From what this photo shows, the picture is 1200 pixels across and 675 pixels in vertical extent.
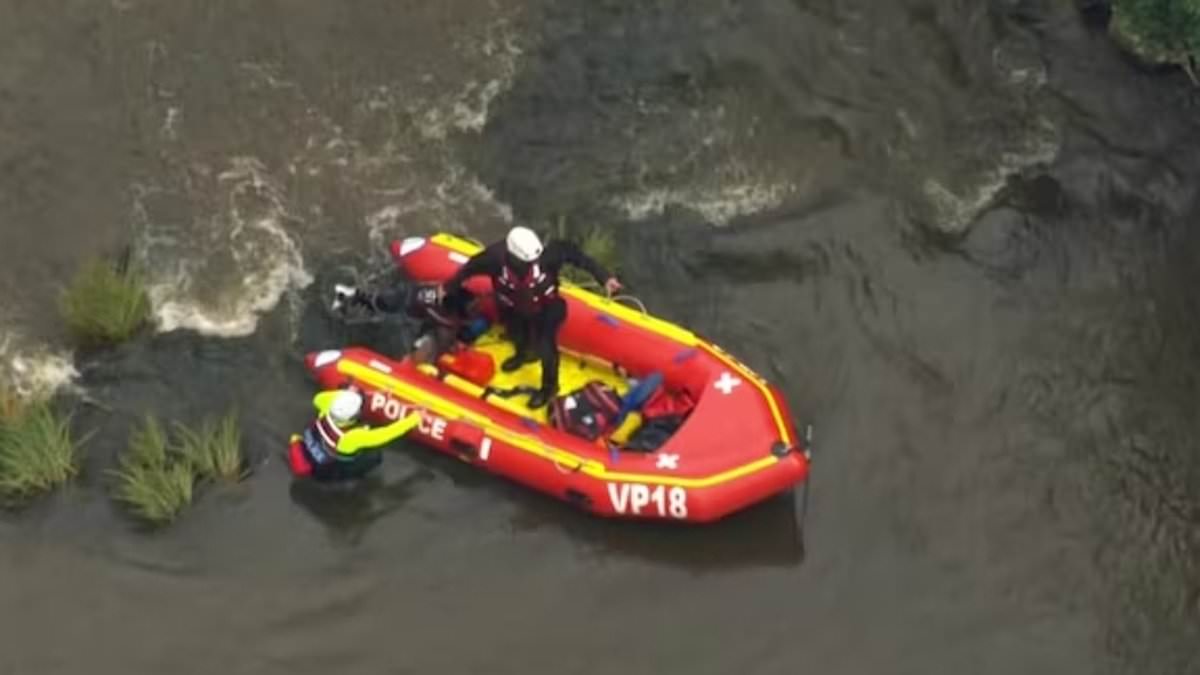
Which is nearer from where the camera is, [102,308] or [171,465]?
[171,465]

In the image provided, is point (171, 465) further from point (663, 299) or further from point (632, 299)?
point (663, 299)

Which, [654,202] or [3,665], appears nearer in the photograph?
[3,665]

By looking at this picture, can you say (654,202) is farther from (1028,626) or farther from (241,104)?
(1028,626)

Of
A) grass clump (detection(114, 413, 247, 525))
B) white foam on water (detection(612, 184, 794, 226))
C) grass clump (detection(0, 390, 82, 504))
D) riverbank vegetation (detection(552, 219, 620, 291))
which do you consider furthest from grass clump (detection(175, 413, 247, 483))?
white foam on water (detection(612, 184, 794, 226))

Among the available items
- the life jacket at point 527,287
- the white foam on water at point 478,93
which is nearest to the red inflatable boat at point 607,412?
the life jacket at point 527,287

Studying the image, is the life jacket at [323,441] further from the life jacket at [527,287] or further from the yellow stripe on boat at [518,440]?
the life jacket at [527,287]

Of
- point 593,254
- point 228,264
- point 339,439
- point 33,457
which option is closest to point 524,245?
point 593,254

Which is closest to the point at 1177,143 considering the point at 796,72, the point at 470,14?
the point at 796,72
